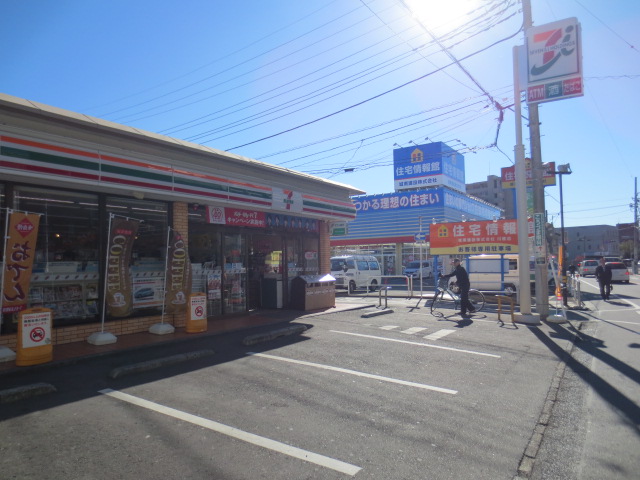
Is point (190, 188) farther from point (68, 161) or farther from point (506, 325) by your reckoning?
point (506, 325)

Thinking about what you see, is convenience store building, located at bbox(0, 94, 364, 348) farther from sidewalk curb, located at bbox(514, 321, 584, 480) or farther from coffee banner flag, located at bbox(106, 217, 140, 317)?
sidewalk curb, located at bbox(514, 321, 584, 480)

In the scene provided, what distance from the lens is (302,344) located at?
27.4 ft

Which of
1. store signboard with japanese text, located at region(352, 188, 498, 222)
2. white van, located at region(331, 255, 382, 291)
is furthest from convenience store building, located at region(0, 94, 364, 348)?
store signboard with japanese text, located at region(352, 188, 498, 222)

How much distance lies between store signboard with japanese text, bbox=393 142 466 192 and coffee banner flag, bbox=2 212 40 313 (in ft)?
101

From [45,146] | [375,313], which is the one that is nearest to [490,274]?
[375,313]

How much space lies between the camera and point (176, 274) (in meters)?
9.26

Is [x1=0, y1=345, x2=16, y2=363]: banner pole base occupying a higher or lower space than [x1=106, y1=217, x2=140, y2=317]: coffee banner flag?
lower

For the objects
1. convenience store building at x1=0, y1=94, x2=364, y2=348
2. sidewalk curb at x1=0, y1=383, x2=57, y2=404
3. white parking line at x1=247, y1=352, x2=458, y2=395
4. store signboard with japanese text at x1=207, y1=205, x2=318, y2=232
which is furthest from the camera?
store signboard with japanese text at x1=207, y1=205, x2=318, y2=232

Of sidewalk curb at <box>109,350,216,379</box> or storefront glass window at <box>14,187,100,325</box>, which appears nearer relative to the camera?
sidewalk curb at <box>109,350,216,379</box>

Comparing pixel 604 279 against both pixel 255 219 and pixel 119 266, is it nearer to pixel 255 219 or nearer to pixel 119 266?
pixel 255 219

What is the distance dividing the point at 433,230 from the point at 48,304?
526 inches

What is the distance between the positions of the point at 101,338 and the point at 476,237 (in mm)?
12906

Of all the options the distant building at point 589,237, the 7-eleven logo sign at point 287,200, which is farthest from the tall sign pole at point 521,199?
the distant building at point 589,237

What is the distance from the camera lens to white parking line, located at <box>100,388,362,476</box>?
144 inches
